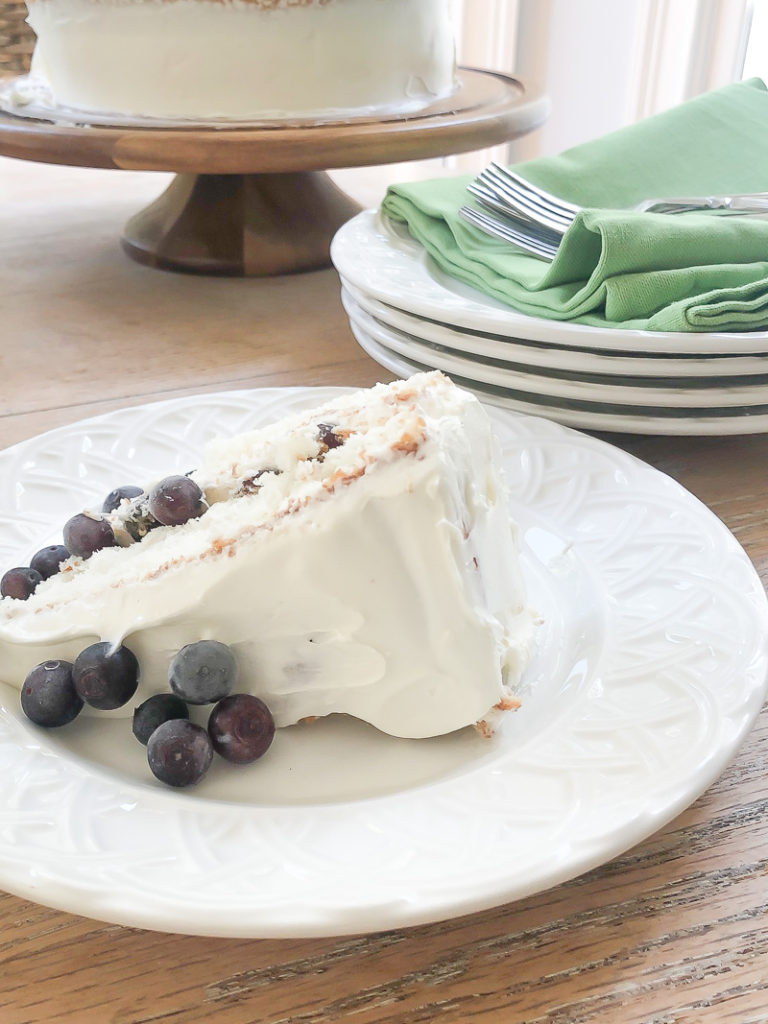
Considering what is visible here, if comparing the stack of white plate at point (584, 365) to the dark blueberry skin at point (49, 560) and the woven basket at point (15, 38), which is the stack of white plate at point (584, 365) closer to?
the dark blueberry skin at point (49, 560)

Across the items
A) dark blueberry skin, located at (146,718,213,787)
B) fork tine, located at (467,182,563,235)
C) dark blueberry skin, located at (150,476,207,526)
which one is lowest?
dark blueberry skin, located at (146,718,213,787)

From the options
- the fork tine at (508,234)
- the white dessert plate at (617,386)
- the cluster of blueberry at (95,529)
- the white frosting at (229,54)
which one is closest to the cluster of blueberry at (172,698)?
the cluster of blueberry at (95,529)

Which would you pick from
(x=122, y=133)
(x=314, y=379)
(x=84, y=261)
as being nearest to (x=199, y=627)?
(x=314, y=379)

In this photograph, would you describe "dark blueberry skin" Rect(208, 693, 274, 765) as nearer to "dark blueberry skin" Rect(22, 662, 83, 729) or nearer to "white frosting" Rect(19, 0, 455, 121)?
"dark blueberry skin" Rect(22, 662, 83, 729)

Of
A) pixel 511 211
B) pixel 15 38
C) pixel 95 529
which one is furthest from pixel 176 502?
pixel 15 38

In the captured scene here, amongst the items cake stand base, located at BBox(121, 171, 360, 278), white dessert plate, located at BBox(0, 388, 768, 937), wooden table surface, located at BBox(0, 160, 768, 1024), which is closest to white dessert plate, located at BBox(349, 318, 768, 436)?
white dessert plate, located at BBox(0, 388, 768, 937)

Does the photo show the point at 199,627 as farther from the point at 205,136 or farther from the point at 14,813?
the point at 205,136
